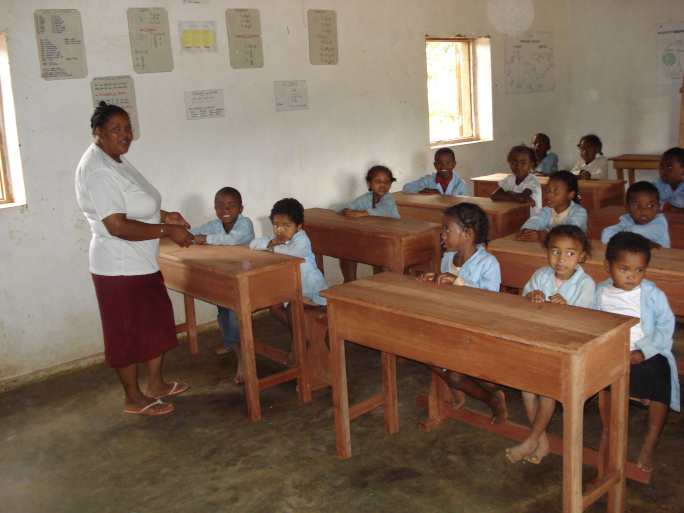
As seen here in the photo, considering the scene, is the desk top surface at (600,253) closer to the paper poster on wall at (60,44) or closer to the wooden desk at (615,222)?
the wooden desk at (615,222)

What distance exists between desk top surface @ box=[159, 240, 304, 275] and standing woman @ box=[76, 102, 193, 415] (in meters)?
0.21

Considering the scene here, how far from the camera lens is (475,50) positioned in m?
6.30

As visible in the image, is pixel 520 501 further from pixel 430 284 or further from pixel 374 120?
pixel 374 120

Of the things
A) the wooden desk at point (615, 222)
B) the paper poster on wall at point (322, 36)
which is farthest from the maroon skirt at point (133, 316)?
the wooden desk at point (615, 222)

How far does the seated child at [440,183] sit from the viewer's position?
511cm

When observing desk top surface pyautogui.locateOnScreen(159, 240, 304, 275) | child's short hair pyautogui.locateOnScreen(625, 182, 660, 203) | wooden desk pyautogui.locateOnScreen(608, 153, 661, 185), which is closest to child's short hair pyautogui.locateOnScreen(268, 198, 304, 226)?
desk top surface pyautogui.locateOnScreen(159, 240, 304, 275)

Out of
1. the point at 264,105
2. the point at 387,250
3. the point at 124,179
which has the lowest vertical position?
the point at 387,250

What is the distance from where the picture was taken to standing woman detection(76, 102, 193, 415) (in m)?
3.03

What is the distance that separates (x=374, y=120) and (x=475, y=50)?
63.2 inches

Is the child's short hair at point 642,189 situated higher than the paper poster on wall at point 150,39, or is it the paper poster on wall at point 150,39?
the paper poster on wall at point 150,39

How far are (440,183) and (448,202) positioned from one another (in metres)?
0.58

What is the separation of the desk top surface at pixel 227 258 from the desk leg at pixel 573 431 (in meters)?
1.67

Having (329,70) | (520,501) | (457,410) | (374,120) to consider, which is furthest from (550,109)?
(520,501)

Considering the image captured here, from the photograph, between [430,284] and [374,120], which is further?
[374,120]
